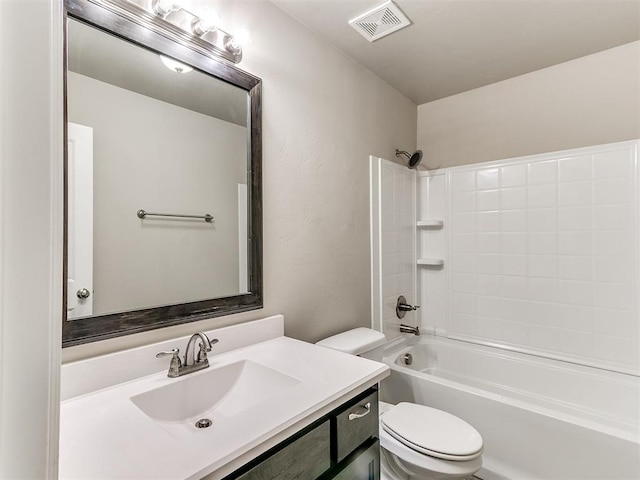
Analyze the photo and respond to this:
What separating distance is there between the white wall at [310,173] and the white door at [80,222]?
0.69 feet

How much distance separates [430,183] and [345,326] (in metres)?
1.42

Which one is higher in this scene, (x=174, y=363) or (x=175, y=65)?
(x=175, y=65)

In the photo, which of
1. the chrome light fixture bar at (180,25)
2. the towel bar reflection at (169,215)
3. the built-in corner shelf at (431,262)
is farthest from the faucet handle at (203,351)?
the built-in corner shelf at (431,262)

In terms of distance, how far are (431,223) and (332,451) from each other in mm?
1976

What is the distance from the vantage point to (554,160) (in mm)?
2131

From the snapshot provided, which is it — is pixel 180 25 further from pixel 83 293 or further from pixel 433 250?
pixel 433 250

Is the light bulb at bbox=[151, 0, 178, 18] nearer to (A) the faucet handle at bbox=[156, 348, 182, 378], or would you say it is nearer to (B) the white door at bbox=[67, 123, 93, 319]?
(B) the white door at bbox=[67, 123, 93, 319]

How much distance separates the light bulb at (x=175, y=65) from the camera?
3.91ft

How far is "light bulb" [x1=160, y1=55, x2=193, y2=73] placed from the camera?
119cm

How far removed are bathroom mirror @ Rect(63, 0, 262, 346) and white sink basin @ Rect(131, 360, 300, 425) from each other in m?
0.23

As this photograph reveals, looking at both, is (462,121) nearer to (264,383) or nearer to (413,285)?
(413,285)

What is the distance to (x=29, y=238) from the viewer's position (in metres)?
0.32

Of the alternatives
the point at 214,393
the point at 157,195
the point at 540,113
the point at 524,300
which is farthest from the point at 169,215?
the point at 540,113

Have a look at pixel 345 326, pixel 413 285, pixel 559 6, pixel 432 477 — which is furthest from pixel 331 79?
pixel 432 477
